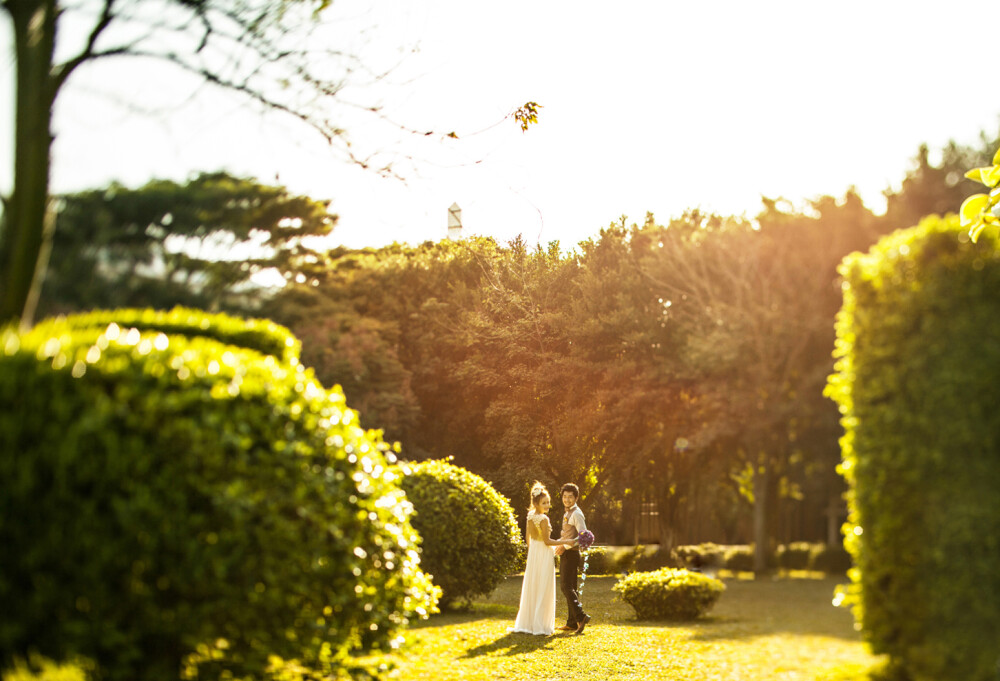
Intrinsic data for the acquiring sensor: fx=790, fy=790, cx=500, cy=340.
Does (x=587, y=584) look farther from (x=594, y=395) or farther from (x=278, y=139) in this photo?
(x=278, y=139)

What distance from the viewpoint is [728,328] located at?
11.7 m

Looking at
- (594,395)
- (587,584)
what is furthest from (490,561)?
(594,395)

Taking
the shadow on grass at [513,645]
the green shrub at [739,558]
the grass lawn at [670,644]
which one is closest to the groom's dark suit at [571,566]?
the grass lawn at [670,644]

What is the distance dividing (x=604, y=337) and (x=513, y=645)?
5804 millimetres

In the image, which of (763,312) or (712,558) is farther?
(712,558)

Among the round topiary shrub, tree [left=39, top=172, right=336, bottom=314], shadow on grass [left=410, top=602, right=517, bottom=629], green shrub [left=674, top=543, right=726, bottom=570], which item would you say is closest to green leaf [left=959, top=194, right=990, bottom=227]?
the round topiary shrub

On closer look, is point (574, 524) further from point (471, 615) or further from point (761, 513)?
point (761, 513)

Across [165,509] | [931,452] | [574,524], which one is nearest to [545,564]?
[574,524]

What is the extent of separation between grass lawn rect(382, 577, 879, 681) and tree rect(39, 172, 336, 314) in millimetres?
4299

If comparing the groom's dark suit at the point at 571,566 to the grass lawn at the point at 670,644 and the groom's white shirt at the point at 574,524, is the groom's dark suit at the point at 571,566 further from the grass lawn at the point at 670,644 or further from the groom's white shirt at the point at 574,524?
the grass lawn at the point at 670,644

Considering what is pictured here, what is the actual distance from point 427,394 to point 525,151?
520 centimetres

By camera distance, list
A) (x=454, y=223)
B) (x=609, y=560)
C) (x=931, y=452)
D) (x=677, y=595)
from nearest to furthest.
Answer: (x=931, y=452) → (x=677, y=595) → (x=454, y=223) → (x=609, y=560)

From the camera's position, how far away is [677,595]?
1009cm

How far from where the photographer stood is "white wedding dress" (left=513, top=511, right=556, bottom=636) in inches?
356
